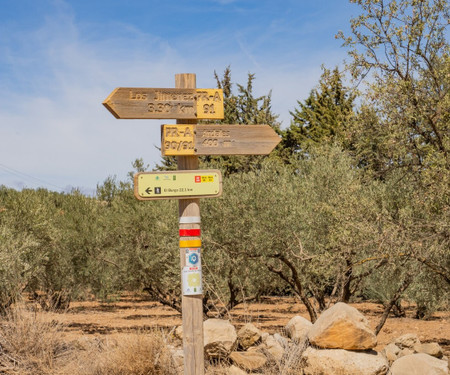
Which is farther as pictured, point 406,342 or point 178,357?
point 406,342

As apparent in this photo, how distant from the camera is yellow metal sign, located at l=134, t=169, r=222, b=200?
7.06 meters

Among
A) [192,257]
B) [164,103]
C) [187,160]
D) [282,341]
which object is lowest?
[282,341]

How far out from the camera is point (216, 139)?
752 cm

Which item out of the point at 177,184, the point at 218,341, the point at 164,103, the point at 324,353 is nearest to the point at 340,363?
the point at 324,353

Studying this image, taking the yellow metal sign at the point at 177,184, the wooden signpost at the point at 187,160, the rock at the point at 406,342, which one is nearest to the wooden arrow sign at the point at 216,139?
the wooden signpost at the point at 187,160

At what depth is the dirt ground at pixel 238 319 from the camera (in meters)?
18.9

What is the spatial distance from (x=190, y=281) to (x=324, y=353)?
123 inches

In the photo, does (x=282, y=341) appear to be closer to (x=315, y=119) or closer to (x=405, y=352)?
(x=405, y=352)

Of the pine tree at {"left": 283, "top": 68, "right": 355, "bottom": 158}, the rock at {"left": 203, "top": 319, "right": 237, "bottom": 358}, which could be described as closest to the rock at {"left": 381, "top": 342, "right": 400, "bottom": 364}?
the rock at {"left": 203, "top": 319, "right": 237, "bottom": 358}

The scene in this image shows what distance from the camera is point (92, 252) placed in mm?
22797

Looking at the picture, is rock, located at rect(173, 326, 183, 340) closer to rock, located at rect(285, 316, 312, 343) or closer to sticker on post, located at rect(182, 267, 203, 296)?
rock, located at rect(285, 316, 312, 343)

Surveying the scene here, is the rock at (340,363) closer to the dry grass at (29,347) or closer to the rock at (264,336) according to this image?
the rock at (264,336)

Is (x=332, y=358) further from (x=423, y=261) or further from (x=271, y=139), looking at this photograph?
(x=271, y=139)

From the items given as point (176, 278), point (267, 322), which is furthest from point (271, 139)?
point (267, 322)
